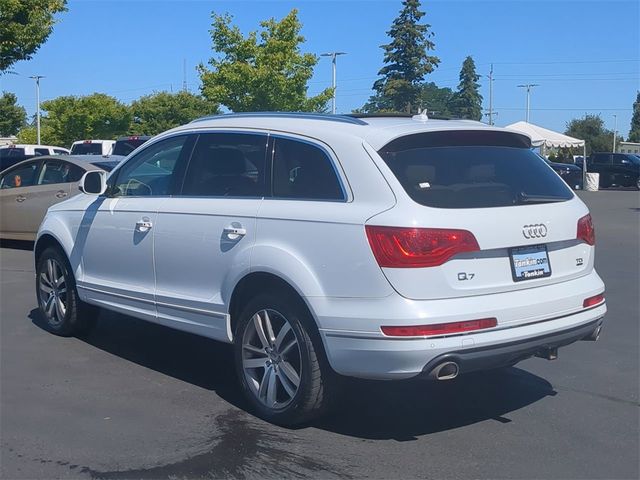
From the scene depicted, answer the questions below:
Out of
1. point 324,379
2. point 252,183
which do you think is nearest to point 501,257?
point 324,379

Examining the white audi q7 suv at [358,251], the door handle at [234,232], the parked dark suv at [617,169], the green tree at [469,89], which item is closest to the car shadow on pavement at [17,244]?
the white audi q7 suv at [358,251]

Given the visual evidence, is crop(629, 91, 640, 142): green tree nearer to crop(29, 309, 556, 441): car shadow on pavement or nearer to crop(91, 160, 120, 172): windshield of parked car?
crop(91, 160, 120, 172): windshield of parked car

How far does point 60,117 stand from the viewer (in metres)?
51.0

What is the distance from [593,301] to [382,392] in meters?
1.62

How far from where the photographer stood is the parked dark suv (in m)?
40.4

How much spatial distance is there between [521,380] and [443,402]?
0.85 m

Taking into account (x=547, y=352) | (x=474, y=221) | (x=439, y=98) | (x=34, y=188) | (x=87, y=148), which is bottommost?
(x=547, y=352)

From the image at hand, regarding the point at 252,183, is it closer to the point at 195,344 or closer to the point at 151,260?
the point at 151,260

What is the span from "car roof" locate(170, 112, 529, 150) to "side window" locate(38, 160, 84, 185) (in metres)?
7.52

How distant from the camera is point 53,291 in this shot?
24.3 feet

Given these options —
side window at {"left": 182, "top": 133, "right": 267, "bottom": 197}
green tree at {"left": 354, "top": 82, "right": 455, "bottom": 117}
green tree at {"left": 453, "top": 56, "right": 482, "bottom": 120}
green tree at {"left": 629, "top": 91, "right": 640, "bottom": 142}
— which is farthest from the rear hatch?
green tree at {"left": 629, "top": 91, "right": 640, "bottom": 142}

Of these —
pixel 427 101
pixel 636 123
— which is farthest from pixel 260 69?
pixel 636 123

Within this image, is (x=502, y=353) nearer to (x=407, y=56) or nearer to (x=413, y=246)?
(x=413, y=246)

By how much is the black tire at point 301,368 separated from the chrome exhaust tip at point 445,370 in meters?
0.70
